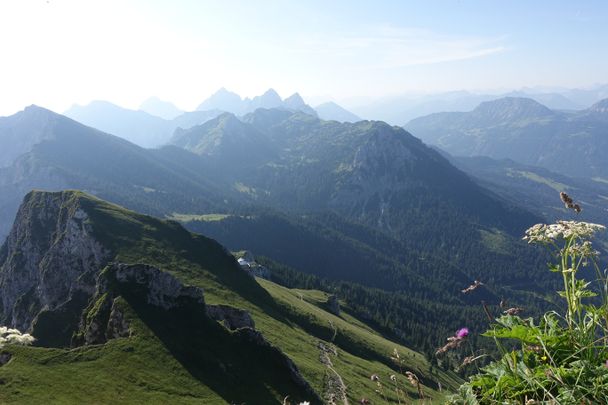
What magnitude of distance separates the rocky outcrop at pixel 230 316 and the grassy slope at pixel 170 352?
12567mm

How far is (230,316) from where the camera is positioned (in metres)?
81.8

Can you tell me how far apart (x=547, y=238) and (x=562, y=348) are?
1.93m

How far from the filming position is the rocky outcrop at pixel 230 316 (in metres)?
79.7

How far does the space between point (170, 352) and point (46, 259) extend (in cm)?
8021

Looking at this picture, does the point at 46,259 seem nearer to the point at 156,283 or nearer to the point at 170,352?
the point at 156,283

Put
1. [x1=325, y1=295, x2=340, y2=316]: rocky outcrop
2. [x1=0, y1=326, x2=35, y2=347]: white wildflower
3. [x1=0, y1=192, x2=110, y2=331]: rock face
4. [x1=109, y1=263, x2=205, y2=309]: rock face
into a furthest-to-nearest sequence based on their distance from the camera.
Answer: [x1=325, y1=295, x2=340, y2=316]: rocky outcrop < [x1=0, y1=192, x2=110, y2=331]: rock face < [x1=109, y1=263, x2=205, y2=309]: rock face < [x1=0, y1=326, x2=35, y2=347]: white wildflower

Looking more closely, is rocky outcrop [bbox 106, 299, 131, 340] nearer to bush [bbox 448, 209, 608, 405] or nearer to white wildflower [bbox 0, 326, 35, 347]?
white wildflower [bbox 0, 326, 35, 347]

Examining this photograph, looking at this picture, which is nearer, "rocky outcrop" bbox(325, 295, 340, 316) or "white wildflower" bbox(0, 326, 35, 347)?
"white wildflower" bbox(0, 326, 35, 347)

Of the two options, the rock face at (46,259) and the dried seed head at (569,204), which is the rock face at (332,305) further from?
the dried seed head at (569,204)

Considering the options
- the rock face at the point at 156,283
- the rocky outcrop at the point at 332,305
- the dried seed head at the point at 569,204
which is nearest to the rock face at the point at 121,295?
the rock face at the point at 156,283

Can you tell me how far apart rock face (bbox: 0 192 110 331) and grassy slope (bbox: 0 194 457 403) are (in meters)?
5.59

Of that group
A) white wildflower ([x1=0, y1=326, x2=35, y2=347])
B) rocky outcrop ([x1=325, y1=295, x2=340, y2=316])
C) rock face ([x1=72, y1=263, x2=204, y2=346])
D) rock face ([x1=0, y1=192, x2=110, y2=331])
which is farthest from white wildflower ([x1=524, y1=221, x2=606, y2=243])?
rocky outcrop ([x1=325, y1=295, x2=340, y2=316])

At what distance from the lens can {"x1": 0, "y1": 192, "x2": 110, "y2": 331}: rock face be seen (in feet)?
354

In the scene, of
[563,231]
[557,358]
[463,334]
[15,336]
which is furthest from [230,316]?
[557,358]
